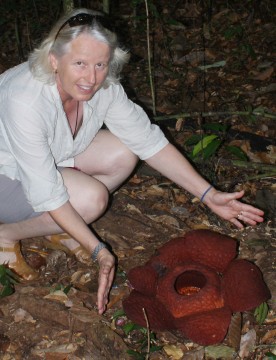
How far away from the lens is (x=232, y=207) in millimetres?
Answer: 2180

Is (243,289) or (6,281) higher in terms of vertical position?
(243,289)

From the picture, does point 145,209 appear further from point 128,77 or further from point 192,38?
Result: point 192,38

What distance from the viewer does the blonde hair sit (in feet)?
6.03

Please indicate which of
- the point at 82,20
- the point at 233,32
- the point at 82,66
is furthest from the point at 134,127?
the point at 233,32

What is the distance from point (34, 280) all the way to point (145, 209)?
0.74 metres

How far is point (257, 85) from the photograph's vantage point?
430 cm

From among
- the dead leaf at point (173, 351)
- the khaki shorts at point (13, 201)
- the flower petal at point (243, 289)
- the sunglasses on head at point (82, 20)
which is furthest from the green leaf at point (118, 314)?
the sunglasses on head at point (82, 20)

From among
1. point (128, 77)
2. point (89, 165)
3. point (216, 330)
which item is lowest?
point (128, 77)

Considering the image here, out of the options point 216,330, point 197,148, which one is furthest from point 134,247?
point 216,330

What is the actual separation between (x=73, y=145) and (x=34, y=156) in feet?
0.99

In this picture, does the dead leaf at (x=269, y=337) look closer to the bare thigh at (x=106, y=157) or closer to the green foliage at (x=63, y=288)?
the green foliage at (x=63, y=288)

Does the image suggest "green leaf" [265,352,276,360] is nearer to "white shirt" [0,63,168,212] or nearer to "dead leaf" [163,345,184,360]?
"dead leaf" [163,345,184,360]

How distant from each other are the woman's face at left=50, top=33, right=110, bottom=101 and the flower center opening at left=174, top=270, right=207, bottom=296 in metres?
0.75

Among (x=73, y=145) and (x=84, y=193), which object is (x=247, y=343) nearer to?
(x=84, y=193)
